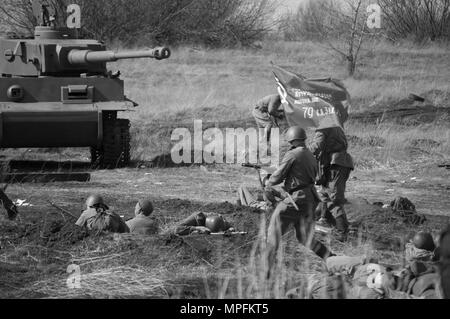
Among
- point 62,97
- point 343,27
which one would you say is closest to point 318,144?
point 62,97

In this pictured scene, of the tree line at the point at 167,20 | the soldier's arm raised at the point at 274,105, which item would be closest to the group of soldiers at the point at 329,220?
the soldier's arm raised at the point at 274,105

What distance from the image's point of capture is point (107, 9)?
39.4 m

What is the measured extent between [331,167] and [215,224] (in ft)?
5.49

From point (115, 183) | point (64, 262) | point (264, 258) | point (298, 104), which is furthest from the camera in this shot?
point (115, 183)

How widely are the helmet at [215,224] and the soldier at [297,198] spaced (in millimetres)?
1079

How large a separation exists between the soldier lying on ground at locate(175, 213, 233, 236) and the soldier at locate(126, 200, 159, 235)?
284mm

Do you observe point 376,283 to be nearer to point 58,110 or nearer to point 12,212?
point 12,212

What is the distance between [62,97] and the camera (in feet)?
52.2

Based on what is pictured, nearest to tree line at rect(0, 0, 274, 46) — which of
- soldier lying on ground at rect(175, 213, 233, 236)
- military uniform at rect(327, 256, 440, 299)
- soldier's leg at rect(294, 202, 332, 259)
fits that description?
soldier lying on ground at rect(175, 213, 233, 236)

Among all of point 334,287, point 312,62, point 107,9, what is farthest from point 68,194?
point 107,9

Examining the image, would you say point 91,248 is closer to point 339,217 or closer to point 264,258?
point 264,258

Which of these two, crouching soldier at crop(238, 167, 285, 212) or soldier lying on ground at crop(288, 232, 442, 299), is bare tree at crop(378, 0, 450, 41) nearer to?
crouching soldier at crop(238, 167, 285, 212)

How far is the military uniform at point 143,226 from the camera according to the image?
10.2 metres
